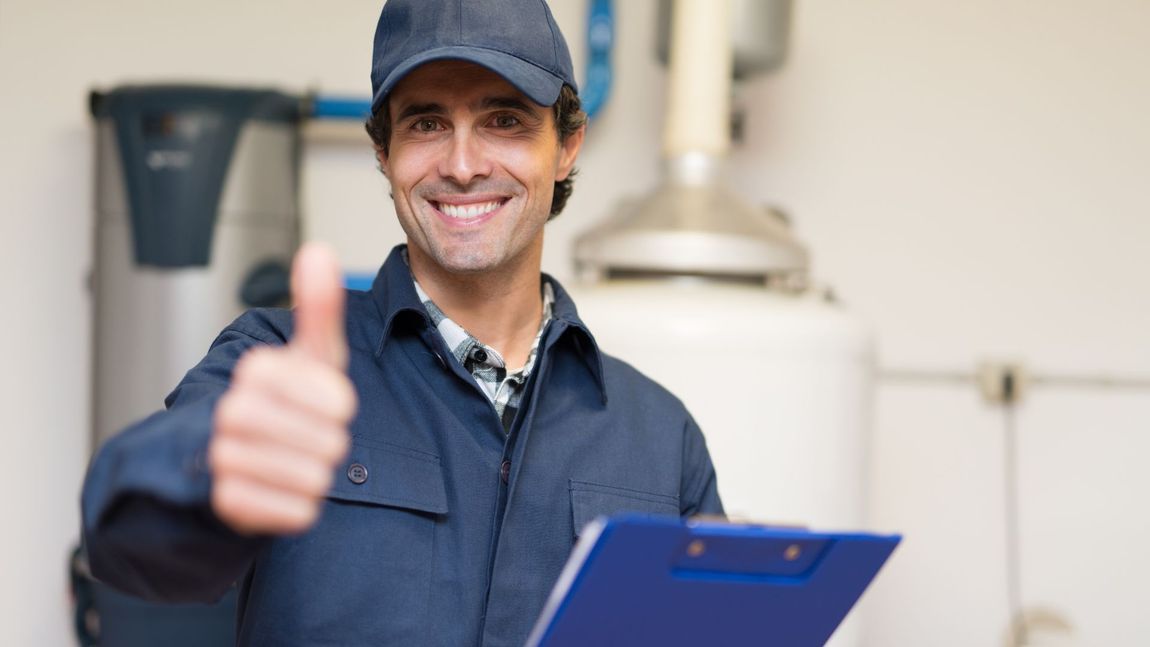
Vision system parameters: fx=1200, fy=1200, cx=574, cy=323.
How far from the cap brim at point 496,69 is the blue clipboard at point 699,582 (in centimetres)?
44

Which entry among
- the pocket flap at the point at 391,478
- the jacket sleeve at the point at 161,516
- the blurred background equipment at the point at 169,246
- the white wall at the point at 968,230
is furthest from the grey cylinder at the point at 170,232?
the jacket sleeve at the point at 161,516

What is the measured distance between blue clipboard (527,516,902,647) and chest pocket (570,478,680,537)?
238 millimetres

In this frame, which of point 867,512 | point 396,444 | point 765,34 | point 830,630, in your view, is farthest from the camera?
point 765,34

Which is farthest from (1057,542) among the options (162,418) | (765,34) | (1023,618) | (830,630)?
(162,418)

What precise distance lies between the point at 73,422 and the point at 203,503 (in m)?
1.52

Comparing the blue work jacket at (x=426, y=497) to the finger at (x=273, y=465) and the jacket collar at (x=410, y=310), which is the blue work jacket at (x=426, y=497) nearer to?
the jacket collar at (x=410, y=310)

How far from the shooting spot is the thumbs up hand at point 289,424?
516 millimetres

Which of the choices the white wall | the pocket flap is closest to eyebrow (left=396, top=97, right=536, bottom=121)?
the pocket flap

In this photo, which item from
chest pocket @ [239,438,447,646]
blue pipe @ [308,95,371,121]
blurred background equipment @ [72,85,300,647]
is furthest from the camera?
blue pipe @ [308,95,371,121]

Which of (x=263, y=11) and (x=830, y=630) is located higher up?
(x=263, y=11)

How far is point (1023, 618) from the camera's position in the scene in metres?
2.04

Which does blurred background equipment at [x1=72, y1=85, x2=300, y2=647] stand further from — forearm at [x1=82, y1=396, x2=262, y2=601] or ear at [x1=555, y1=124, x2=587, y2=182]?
forearm at [x1=82, y1=396, x2=262, y2=601]

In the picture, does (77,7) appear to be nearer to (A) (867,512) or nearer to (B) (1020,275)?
(A) (867,512)

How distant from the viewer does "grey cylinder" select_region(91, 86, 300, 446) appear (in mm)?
1756
